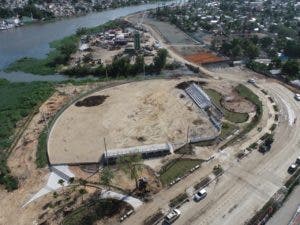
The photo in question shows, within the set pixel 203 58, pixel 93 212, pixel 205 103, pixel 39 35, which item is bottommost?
pixel 39 35

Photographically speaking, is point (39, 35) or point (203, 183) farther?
point (39, 35)

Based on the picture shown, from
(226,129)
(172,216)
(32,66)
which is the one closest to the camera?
(172,216)

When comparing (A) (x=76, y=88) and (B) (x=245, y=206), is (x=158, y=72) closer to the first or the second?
(A) (x=76, y=88)

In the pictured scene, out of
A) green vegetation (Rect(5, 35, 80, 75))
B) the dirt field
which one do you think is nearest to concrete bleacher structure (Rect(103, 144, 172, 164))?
the dirt field

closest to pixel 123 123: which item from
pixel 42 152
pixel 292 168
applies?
pixel 42 152

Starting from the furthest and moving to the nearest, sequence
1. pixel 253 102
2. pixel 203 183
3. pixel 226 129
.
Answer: pixel 253 102 → pixel 226 129 → pixel 203 183

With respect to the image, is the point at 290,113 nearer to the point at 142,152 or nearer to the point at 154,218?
the point at 142,152

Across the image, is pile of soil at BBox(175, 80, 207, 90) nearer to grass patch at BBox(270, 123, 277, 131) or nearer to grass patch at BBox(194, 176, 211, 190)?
grass patch at BBox(270, 123, 277, 131)
